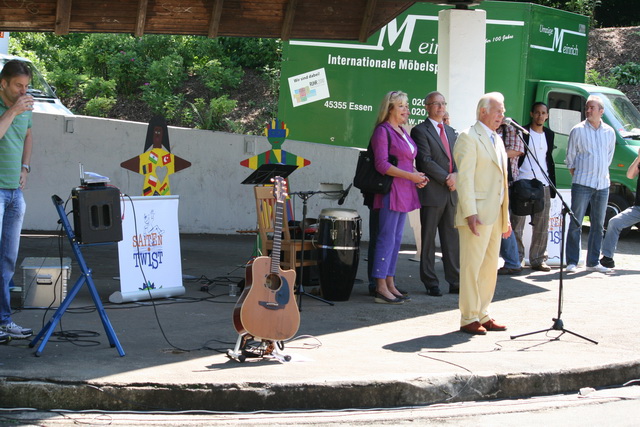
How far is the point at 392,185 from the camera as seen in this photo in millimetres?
9781

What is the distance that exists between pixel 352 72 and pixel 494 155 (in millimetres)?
8176

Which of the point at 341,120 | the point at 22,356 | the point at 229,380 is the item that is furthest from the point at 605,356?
the point at 341,120

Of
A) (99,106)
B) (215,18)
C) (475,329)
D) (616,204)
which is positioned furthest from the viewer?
(99,106)

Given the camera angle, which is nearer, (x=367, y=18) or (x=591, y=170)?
(x=367, y=18)

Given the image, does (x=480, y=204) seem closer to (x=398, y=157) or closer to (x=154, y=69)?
(x=398, y=157)

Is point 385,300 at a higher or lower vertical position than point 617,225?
lower

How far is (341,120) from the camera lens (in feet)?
53.4

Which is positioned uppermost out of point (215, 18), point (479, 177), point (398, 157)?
point (215, 18)

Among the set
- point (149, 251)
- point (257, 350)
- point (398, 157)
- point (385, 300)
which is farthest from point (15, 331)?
point (398, 157)

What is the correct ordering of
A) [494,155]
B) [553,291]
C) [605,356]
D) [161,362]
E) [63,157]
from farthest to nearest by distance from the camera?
[63,157], [553,291], [494,155], [605,356], [161,362]

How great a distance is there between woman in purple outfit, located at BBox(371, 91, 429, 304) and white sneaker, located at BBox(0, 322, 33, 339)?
391 centimetres

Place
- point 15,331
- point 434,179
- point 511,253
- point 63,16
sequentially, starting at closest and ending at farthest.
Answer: point 15,331, point 434,179, point 63,16, point 511,253

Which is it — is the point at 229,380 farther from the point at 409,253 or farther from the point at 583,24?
the point at 583,24

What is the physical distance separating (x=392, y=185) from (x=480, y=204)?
1.72 m
